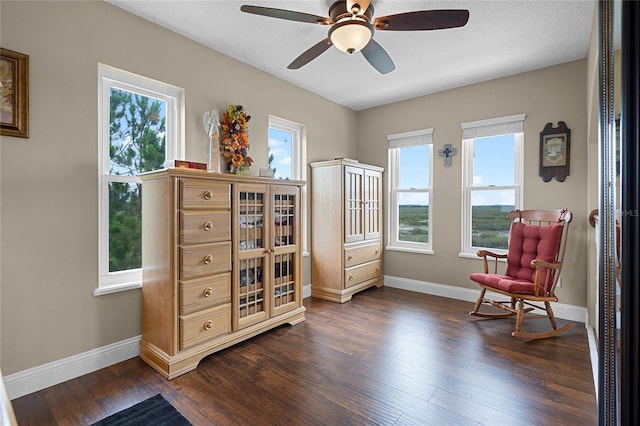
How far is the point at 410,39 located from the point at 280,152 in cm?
191

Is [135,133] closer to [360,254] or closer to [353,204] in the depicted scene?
[353,204]

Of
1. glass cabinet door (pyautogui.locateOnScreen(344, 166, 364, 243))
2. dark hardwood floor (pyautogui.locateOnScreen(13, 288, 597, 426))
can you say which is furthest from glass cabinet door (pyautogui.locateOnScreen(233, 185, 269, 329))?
glass cabinet door (pyautogui.locateOnScreen(344, 166, 364, 243))

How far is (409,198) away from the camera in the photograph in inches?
181

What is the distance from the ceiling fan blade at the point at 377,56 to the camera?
7.52ft

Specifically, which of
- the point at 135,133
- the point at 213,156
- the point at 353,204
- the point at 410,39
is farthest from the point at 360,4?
the point at 353,204

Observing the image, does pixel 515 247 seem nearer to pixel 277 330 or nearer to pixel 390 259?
pixel 390 259

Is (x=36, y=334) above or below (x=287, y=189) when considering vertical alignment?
below

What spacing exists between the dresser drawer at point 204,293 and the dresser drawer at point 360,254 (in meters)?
1.79

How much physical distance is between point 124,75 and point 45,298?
174 cm

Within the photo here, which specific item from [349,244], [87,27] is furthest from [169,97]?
[349,244]

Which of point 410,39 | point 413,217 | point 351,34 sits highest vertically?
point 410,39

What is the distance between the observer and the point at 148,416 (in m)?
1.80

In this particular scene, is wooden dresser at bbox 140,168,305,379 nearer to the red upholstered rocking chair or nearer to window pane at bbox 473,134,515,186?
the red upholstered rocking chair

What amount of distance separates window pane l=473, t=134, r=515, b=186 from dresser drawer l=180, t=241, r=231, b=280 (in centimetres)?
319
